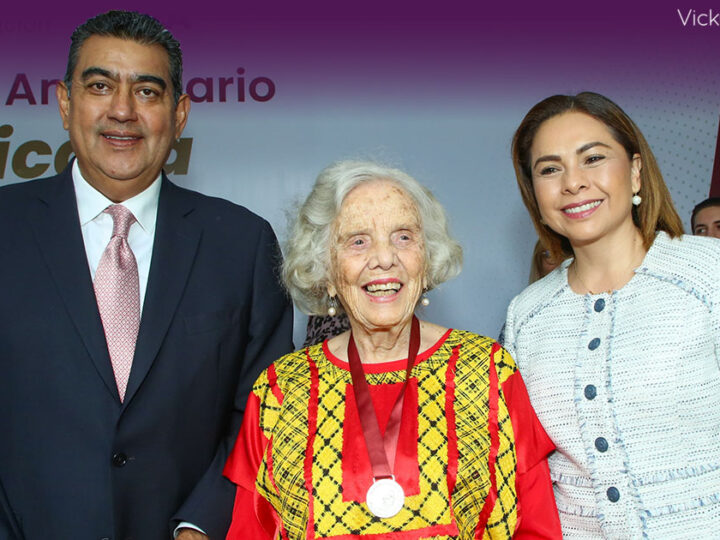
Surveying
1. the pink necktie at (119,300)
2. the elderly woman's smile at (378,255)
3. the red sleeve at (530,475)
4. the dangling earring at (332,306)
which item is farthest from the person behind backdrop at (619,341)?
the pink necktie at (119,300)

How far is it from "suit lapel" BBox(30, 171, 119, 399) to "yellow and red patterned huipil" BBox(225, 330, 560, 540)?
47 cm

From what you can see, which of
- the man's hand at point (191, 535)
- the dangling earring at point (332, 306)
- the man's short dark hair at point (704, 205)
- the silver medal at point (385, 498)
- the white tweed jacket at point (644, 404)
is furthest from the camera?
the man's short dark hair at point (704, 205)

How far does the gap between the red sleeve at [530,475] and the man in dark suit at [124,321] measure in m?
0.78

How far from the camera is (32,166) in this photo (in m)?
4.46

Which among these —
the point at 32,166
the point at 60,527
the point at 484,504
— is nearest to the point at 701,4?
the point at 484,504

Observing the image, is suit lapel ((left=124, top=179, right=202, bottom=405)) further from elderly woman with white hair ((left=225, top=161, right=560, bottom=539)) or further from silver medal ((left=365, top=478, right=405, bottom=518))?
silver medal ((left=365, top=478, right=405, bottom=518))

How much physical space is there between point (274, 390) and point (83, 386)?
1.76 feet

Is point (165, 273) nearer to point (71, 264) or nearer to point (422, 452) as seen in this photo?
point (71, 264)

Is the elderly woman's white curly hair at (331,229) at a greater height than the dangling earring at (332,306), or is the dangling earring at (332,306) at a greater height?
the elderly woman's white curly hair at (331,229)

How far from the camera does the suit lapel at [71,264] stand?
2.08 meters

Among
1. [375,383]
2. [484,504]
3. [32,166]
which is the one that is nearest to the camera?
[484,504]

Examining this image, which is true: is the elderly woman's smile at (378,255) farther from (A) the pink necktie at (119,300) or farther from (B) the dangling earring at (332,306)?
(A) the pink necktie at (119,300)

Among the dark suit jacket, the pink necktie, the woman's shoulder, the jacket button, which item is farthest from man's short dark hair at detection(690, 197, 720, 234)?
the pink necktie

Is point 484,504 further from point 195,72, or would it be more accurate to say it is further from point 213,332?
point 195,72
